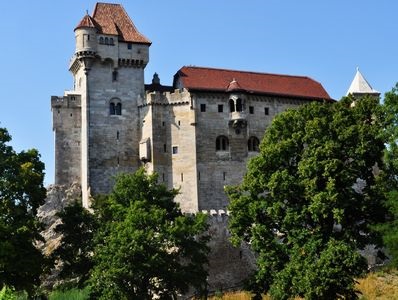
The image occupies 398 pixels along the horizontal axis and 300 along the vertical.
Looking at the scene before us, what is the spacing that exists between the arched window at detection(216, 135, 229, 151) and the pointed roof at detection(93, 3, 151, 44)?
1244cm

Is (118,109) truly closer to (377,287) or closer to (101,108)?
(101,108)

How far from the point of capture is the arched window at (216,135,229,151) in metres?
79.4

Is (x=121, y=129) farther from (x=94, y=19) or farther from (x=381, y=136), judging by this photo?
(x=381, y=136)

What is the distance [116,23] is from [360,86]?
27.2 metres

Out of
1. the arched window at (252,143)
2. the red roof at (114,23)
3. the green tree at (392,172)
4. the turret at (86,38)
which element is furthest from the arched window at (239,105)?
the green tree at (392,172)

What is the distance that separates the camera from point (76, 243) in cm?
5256

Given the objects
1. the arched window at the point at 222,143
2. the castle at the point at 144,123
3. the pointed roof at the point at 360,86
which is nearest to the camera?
the castle at the point at 144,123

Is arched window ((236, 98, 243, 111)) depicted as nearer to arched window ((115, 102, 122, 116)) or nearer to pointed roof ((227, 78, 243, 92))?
pointed roof ((227, 78, 243, 92))

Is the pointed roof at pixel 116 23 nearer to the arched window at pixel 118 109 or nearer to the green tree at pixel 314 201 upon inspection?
the arched window at pixel 118 109

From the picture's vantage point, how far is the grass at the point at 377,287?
152ft

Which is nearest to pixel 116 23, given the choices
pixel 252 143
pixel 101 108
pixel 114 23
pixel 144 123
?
pixel 114 23

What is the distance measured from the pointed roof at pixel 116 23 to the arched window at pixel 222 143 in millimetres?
12444

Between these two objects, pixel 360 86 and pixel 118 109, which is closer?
pixel 118 109

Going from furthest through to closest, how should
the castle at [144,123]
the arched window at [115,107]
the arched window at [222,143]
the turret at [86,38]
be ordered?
the arched window at [222,143]
the arched window at [115,107]
the turret at [86,38]
the castle at [144,123]
